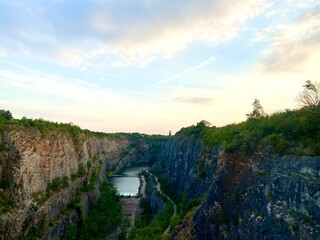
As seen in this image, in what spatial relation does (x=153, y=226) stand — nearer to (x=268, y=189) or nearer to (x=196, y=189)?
(x=196, y=189)

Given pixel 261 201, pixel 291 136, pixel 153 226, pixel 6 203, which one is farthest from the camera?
pixel 153 226

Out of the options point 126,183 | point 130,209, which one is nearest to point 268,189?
point 130,209

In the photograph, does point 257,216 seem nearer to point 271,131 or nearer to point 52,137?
point 271,131

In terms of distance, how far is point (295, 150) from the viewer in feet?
60.7

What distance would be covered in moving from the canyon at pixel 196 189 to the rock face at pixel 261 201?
42 mm

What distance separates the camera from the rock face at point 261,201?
1531cm

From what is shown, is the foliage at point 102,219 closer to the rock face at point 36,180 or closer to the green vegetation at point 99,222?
the green vegetation at point 99,222

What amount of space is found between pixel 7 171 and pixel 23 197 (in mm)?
3585

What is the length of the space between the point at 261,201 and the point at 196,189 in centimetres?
2729

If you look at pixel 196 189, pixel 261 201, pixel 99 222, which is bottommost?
pixel 99 222

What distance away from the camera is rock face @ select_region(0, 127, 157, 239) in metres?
35.2

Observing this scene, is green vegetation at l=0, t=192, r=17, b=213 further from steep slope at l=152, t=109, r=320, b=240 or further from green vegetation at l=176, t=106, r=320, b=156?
green vegetation at l=176, t=106, r=320, b=156

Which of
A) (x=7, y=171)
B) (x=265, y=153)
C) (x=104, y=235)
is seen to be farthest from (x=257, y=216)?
(x=104, y=235)

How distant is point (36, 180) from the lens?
41969mm
